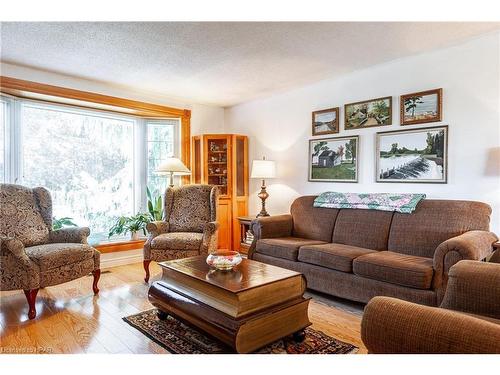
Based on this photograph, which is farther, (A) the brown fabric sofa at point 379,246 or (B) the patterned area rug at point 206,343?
(A) the brown fabric sofa at point 379,246

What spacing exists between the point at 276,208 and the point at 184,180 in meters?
1.44

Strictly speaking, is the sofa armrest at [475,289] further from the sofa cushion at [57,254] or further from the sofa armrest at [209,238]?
the sofa cushion at [57,254]

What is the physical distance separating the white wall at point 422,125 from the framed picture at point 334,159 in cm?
8

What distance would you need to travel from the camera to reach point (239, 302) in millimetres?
1841

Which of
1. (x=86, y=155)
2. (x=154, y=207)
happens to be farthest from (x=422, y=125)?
(x=86, y=155)

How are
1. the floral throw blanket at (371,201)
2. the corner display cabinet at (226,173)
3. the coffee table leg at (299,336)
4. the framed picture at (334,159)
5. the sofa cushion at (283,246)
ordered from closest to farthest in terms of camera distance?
the coffee table leg at (299,336) → the floral throw blanket at (371,201) → the sofa cushion at (283,246) → the framed picture at (334,159) → the corner display cabinet at (226,173)

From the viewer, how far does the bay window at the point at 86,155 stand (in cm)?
365

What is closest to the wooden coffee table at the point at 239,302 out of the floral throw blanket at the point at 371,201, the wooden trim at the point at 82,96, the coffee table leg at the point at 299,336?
the coffee table leg at the point at 299,336

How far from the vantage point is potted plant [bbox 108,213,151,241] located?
13.9ft

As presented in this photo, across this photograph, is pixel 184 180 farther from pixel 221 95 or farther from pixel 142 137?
pixel 221 95

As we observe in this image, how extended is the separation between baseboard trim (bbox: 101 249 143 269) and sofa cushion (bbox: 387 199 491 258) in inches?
123

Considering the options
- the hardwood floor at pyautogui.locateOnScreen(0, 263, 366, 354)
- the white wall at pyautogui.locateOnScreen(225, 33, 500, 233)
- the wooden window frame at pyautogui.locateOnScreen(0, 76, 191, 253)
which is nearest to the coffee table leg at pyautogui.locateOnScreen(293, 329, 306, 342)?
the hardwood floor at pyautogui.locateOnScreen(0, 263, 366, 354)

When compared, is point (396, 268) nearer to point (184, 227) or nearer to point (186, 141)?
point (184, 227)
